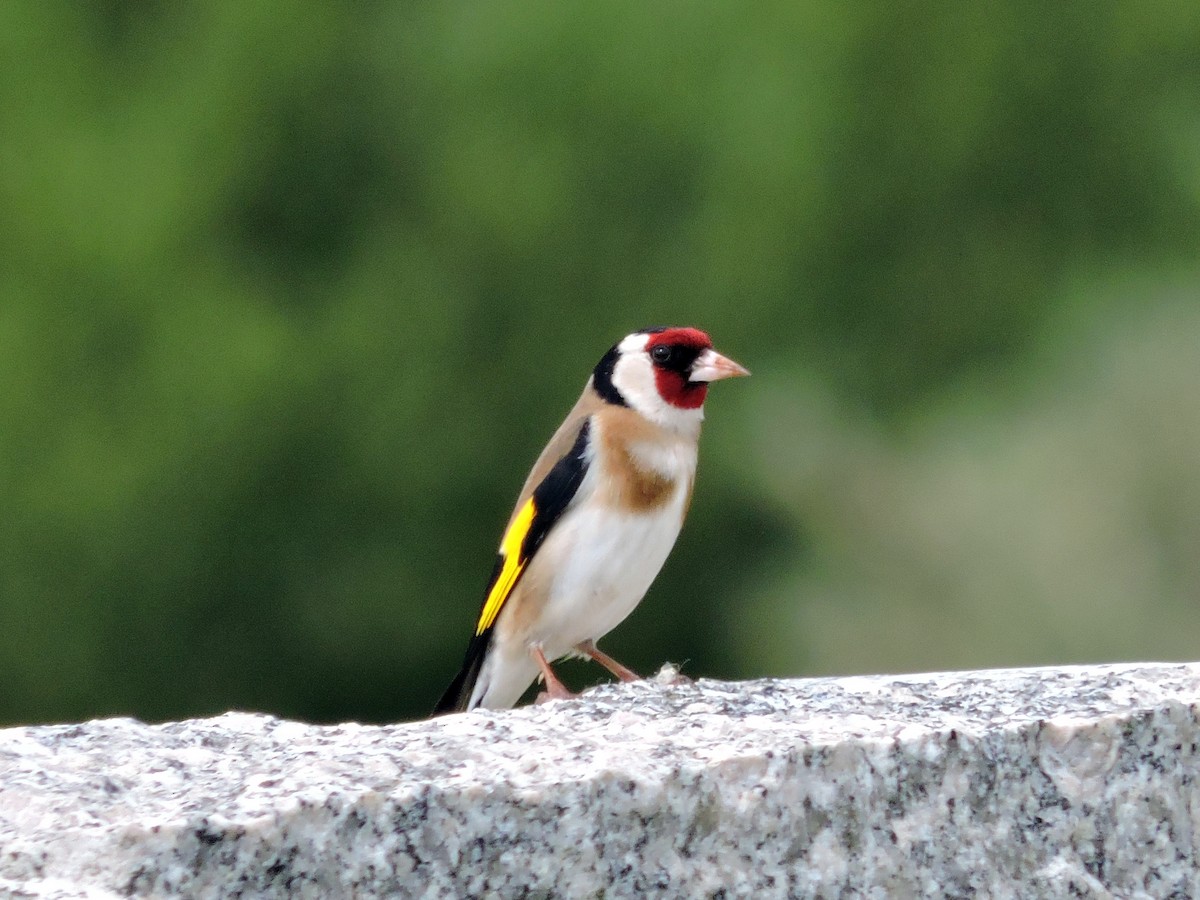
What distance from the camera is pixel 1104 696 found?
1505mm

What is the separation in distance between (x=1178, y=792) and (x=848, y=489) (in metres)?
5.38

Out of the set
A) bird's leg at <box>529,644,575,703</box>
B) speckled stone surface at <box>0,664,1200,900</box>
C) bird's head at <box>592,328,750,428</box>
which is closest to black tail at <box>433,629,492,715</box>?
bird's leg at <box>529,644,575,703</box>

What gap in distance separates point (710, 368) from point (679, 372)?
58mm

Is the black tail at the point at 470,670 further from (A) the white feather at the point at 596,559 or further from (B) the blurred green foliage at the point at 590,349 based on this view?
(B) the blurred green foliage at the point at 590,349

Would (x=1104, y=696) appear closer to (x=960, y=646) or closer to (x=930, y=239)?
(x=960, y=646)

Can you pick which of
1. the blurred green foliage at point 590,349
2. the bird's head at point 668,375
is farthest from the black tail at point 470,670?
the blurred green foliage at point 590,349

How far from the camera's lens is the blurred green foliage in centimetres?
654

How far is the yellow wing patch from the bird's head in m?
0.24

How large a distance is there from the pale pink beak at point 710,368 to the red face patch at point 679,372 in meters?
0.01

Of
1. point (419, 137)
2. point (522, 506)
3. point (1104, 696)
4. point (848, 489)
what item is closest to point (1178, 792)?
point (1104, 696)

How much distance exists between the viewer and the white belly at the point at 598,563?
2.68 m

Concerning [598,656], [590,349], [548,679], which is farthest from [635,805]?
[590,349]

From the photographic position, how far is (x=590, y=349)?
7102 mm

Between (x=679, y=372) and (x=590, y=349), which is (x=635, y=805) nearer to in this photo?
(x=679, y=372)
